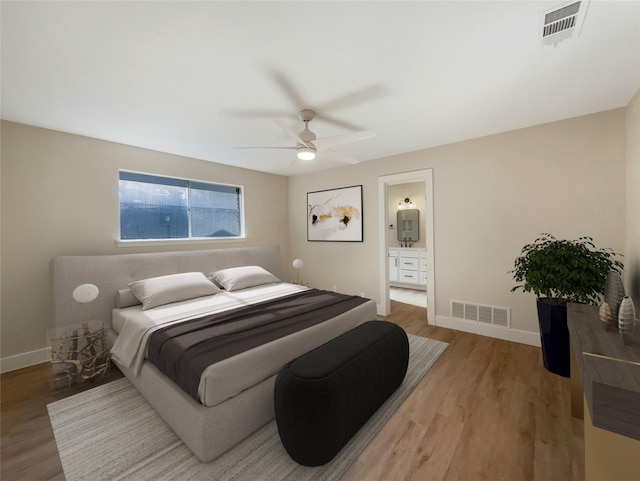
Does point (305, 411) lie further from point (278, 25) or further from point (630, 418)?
point (278, 25)

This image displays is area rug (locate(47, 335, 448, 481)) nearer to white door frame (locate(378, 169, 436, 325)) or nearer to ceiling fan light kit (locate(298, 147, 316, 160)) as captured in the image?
white door frame (locate(378, 169, 436, 325))

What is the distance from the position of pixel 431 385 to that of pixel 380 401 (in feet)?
2.16

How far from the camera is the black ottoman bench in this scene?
1.42 m

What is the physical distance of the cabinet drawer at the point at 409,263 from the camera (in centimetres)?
568

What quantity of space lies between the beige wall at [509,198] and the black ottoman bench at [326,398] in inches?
88.5

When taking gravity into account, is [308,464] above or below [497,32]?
below

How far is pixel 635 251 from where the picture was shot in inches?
85.7

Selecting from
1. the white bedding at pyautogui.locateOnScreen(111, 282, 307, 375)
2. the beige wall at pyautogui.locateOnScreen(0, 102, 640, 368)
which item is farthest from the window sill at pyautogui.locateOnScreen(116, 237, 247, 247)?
the white bedding at pyautogui.locateOnScreen(111, 282, 307, 375)

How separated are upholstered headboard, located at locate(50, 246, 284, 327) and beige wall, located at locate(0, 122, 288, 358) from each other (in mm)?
259

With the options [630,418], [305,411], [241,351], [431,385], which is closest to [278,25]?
[241,351]

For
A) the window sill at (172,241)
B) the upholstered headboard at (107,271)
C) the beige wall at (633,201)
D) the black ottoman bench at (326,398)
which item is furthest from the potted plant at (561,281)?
the window sill at (172,241)

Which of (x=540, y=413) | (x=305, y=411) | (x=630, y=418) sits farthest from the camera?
(x=540, y=413)

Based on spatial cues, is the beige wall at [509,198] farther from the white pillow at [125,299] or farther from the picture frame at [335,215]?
the white pillow at [125,299]

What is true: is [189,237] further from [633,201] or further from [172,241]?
[633,201]
